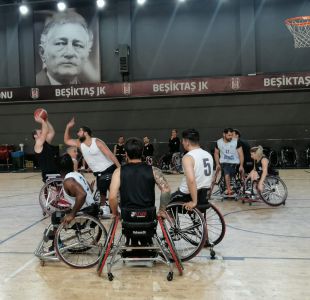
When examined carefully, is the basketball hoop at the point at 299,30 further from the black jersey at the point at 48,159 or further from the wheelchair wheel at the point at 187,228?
the wheelchair wheel at the point at 187,228

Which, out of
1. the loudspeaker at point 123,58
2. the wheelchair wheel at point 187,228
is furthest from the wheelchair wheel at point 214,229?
the loudspeaker at point 123,58

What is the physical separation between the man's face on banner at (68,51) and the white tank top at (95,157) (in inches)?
404

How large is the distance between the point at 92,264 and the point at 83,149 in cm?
258

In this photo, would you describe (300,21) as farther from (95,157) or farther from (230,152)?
(95,157)

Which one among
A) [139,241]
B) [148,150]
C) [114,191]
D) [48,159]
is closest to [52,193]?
[48,159]

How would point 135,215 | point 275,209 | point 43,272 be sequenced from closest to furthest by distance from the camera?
point 135,215
point 43,272
point 275,209

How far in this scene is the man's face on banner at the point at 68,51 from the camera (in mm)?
16172

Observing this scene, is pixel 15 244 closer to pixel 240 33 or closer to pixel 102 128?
pixel 102 128

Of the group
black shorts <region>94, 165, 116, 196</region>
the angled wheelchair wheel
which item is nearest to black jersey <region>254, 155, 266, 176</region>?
black shorts <region>94, 165, 116, 196</region>

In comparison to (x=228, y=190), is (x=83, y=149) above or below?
above

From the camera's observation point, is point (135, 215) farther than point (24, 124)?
No

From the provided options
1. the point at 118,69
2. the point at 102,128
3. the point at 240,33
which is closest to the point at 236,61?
the point at 240,33

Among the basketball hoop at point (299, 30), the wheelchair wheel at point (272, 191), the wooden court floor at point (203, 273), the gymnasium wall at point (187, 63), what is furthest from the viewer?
A: the gymnasium wall at point (187, 63)

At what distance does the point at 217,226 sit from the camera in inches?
232
